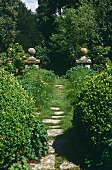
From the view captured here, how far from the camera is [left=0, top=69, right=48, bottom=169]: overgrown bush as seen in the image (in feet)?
16.0

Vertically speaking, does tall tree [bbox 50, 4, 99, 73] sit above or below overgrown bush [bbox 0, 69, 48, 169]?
above

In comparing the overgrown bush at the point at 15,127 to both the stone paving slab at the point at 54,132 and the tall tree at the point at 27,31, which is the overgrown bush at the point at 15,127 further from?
the tall tree at the point at 27,31

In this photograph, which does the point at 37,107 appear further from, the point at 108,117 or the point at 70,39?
the point at 70,39

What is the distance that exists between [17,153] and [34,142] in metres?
0.52

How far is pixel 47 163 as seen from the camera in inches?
211

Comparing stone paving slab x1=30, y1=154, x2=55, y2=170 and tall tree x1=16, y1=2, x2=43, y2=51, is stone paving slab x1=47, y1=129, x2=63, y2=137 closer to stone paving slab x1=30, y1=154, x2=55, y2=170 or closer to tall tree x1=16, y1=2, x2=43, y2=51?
stone paving slab x1=30, y1=154, x2=55, y2=170

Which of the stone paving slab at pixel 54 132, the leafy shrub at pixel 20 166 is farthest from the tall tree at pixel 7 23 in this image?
the leafy shrub at pixel 20 166

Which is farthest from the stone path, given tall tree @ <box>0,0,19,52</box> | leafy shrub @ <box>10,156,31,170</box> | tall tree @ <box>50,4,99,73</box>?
tall tree @ <box>0,0,19,52</box>

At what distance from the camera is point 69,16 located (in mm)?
21047

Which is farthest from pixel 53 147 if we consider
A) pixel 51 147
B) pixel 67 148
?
pixel 67 148

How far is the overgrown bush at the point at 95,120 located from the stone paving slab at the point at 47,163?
51 centimetres

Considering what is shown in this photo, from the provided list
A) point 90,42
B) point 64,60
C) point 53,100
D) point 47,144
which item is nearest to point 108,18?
point 90,42

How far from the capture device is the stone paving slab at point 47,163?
5.21 m

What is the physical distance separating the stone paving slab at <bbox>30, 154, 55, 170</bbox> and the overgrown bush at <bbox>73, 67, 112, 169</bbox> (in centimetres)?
51
